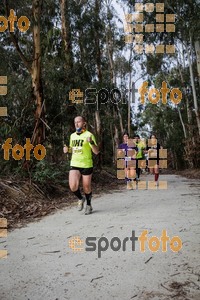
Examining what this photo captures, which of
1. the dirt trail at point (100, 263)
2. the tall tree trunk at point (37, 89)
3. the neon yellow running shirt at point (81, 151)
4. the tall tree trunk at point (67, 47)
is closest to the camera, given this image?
the dirt trail at point (100, 263)

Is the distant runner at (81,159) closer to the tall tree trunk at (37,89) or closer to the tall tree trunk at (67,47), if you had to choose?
the tall tree trunk at (37,89)

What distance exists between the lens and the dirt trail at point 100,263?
9.02 ft

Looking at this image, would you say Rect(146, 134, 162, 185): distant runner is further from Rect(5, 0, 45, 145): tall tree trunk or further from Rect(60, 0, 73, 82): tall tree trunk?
Rect(60, 0, 73, 82): tall tree trunk

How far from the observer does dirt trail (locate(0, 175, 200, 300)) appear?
275 cm

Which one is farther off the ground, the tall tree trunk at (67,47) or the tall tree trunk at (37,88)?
the tall tree trunk at (67,47)

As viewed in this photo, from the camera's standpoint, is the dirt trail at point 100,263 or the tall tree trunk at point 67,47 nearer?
the dirt trail at point 100,263

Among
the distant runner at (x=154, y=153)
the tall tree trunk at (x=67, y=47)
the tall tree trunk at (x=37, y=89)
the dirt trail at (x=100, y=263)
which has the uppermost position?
the tall tree trunk at (x=67, y=47)

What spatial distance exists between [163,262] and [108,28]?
22335 mm

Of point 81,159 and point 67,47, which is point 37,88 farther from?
point 67,47

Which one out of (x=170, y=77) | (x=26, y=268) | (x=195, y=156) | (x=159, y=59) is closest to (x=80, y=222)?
(x=26, y=268)

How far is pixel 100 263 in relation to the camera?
3.39m

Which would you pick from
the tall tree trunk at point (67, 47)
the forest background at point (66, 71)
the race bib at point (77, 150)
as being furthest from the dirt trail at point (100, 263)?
the tall tree trunk at point (67, 47)

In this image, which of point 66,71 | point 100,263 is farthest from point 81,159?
point 66,71

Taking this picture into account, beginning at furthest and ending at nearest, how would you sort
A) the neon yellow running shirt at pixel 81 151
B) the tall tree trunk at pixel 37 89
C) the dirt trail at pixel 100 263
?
the tall tree trunk at pixel 37 89 → the neon yellow running shirt at pixel 81 151 → the dirt trail at pixel 100 263
